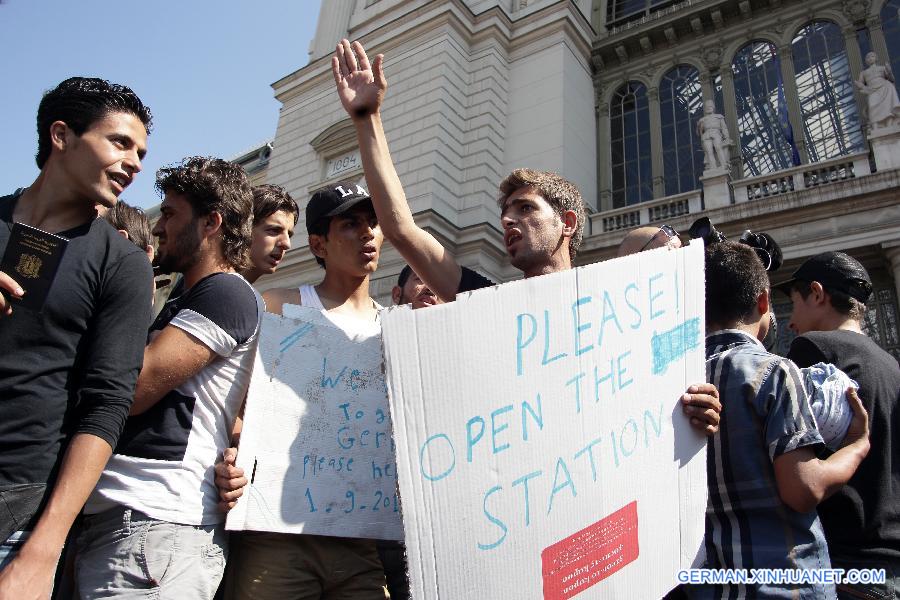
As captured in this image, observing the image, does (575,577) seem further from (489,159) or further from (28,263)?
(489,159)

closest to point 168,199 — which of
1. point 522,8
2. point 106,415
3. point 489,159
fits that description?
point 106,415

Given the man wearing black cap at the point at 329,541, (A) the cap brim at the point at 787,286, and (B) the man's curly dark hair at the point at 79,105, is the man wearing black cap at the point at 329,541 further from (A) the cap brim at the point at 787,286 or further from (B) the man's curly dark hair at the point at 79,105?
(A) the cap brim at the point at 787,286

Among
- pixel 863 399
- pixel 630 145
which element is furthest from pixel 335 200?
pixel 630 145

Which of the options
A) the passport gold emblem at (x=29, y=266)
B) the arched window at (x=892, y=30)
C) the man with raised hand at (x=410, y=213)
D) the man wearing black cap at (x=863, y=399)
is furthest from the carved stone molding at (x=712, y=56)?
the passport gold emblem at (x=29, y=266)

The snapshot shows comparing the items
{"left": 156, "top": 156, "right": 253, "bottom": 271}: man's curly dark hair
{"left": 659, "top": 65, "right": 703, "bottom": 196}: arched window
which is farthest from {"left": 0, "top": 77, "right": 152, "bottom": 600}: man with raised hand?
{"left": 659, "top": 65, "right": 703, "bottom": 196}: arched window

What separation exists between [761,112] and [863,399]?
1290cm

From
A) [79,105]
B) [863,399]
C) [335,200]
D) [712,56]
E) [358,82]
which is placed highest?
[712,56]

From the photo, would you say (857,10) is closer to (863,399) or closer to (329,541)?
(863,399)

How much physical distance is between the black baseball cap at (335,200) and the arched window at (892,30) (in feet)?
43.3

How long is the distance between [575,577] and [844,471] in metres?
0.94

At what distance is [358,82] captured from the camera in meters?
2.00

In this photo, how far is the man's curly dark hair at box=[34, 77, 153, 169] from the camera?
165cm

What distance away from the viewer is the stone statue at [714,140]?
11.9 meters

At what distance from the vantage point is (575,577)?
1277 mm
